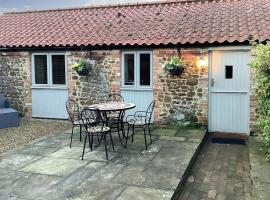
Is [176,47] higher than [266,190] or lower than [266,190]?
higher

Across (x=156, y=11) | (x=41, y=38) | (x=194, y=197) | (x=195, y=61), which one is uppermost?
(x=156, y=11)

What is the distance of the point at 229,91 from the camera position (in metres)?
9.04

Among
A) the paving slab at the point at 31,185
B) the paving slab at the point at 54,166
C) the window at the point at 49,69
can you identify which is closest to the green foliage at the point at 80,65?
the window at the point at 49,69

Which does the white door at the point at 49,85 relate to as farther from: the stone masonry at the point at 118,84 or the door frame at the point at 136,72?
the door frame at the point at 136,72

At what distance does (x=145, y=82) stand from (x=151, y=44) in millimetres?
1267

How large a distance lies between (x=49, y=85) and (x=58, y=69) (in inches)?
25.6

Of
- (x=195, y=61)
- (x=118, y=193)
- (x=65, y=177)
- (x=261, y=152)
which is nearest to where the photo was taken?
(x=118, y=193)

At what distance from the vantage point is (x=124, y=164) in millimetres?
6117

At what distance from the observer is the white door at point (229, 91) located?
8.90 metres

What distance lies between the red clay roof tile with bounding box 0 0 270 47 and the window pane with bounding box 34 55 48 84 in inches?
23.5

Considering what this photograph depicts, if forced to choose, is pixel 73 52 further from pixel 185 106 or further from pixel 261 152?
pixel 261 152

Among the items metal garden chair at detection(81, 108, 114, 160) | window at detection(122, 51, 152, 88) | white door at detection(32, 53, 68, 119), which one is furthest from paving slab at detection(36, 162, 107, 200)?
white door at detection(32, 53, 68, 119)

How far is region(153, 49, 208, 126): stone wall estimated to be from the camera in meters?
9.20

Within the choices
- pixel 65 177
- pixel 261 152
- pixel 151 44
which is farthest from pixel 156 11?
pixel 65 177
